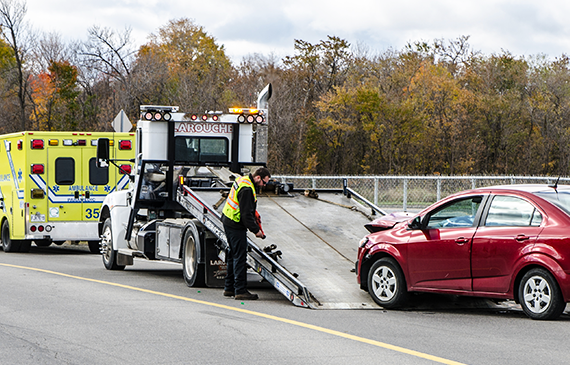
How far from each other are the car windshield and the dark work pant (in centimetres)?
375

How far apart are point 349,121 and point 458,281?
36070 mm

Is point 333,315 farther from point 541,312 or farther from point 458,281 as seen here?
point 541,312

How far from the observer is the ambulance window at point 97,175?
18.0m

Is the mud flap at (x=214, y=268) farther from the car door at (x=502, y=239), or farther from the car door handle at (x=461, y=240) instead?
the car door at (x=502, y=239)

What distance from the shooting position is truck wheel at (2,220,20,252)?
18578 mm

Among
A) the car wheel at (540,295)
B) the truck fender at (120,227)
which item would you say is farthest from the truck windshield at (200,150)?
the car wheel at (540,295)

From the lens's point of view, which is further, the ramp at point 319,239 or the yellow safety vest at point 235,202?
the yellow safety vest at point 235,202

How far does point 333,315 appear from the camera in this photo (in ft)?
28.5

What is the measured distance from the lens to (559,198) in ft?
27.0

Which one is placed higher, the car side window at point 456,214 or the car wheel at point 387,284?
the car side window at point 456,214

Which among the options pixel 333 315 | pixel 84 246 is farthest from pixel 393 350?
pixel 84 246

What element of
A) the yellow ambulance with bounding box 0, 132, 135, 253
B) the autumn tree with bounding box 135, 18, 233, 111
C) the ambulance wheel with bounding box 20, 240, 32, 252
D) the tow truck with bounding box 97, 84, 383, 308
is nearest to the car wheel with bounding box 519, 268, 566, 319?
the tow truck with bounding box 97, 84, 383, 308

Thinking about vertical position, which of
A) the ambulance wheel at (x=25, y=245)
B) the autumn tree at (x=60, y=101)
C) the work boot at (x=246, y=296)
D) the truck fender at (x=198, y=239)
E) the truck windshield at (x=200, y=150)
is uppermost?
the autumn tree at (x=60, y=101)

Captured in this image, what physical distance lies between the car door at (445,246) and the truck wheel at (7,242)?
12679 mm
